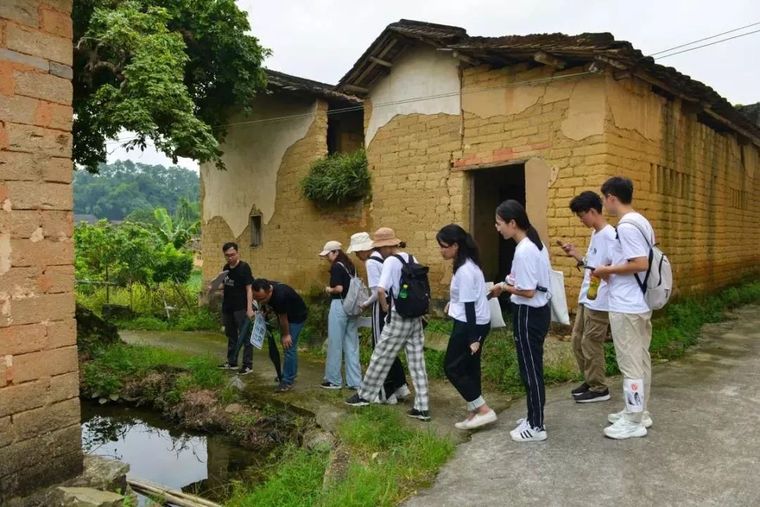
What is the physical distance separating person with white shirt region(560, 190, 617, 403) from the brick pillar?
393 centimetres

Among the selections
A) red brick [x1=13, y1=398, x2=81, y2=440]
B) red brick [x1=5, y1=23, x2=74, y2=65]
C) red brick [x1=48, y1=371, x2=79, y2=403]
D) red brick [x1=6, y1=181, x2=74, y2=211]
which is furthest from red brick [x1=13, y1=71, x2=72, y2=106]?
red brick [x1=13, y1=398, x2=81, y2=440]

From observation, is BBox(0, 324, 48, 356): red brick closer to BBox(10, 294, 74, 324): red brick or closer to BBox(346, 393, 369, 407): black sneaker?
BBox(10, 294, 74, 324): red brick

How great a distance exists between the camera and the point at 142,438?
6613 millimetres

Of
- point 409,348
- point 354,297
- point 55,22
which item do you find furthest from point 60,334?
point 354,297

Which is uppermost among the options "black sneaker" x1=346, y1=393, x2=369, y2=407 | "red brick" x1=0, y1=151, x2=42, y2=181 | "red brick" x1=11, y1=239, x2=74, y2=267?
"red brick" x1=0, y1=151, x2=42, y2=181

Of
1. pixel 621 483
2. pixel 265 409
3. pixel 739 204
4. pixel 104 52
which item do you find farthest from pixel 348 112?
pixel 621 483

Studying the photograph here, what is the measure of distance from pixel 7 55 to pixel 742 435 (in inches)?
230

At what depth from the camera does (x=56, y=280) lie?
3990mm

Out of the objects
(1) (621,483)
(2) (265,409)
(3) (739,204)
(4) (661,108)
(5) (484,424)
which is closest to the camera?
(1) (621,483)

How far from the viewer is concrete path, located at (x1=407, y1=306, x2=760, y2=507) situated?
3502 millimetres

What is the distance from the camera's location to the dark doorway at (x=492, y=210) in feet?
33.6

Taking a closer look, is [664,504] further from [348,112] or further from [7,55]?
[348,112]

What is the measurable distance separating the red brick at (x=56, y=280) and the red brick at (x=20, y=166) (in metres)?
0.64

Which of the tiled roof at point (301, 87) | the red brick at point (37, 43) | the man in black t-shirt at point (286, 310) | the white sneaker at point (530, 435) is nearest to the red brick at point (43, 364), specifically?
the red brick at point (37, 43)
